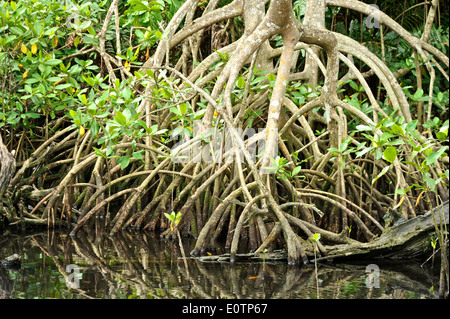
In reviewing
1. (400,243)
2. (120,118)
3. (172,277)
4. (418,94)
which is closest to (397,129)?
(400,243)

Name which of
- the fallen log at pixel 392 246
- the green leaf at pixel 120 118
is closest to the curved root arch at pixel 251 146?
the fallen log at pixel 392 246

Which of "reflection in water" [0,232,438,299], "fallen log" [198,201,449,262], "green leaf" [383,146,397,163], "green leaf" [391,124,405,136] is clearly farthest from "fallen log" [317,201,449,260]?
"green leaf" [383,146,397,163]

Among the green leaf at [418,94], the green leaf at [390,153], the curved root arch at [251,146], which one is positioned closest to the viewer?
the green leaf at [390,153]

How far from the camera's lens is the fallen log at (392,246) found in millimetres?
4441

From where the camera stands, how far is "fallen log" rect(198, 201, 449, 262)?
14.6ft

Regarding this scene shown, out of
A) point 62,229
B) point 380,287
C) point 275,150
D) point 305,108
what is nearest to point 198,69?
point 305,108

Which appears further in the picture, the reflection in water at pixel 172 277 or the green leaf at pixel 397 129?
the reflection in water at pixel 172 277

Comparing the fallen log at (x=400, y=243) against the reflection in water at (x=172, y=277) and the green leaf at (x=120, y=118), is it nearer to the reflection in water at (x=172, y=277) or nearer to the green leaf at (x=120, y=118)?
the reflection in water at (x=172, y=277)

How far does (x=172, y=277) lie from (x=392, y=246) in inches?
63.9

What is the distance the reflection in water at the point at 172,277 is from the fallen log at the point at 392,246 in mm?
96

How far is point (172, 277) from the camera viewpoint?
4.01 m

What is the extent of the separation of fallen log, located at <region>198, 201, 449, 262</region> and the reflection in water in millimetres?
96

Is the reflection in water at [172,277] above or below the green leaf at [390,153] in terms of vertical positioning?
below

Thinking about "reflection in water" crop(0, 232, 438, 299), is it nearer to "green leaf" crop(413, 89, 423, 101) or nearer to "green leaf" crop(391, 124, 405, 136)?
"green leaf" crop(391, 124, 405, 136)
